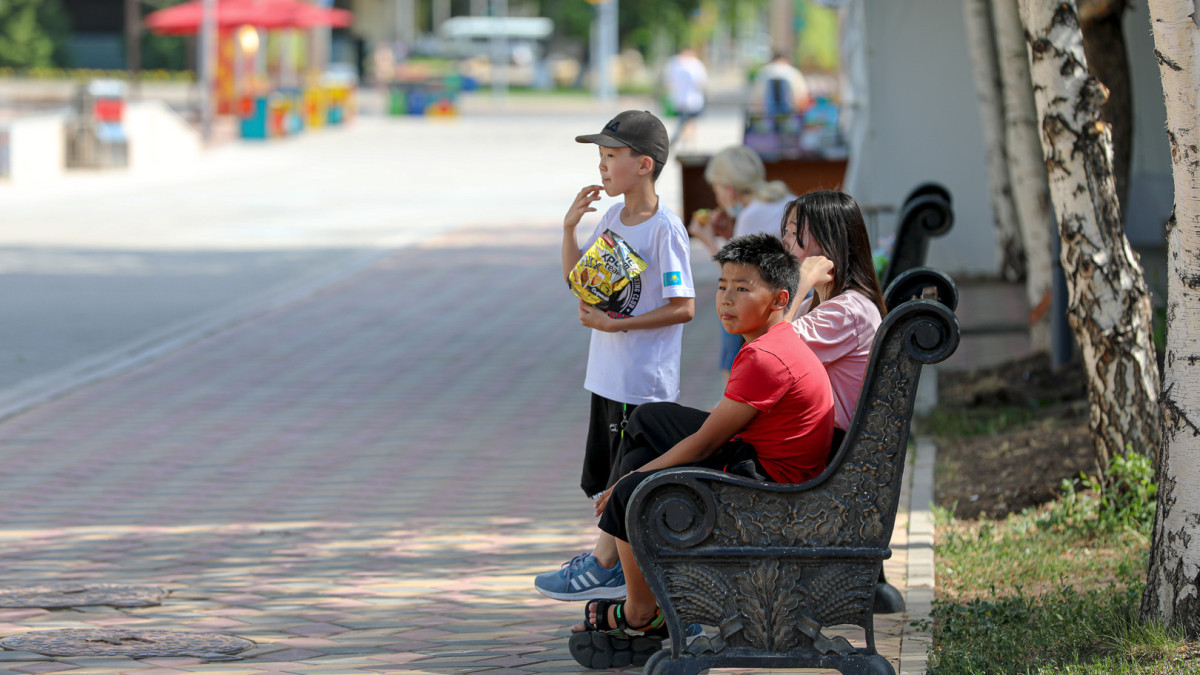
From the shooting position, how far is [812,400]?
3998 millimetres

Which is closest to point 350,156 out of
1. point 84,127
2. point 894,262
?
point 84,127

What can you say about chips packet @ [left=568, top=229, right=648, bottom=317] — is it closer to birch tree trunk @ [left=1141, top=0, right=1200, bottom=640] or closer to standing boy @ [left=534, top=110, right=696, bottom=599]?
standing boy @ [left=534, top=110, right=696, bottom=599]

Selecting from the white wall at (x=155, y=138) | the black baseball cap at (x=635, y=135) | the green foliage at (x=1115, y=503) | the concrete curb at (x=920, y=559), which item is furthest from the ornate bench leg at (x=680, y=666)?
the white wall at (x=155, y=138)

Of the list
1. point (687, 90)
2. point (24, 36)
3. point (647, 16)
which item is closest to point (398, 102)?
point (687, 90)

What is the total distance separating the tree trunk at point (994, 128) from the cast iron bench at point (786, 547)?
6.55m

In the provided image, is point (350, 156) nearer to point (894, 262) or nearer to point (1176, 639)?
point (894, 262)

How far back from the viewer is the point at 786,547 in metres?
3.88

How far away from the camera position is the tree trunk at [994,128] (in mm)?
10000

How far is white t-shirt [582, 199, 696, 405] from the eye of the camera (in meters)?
4.68

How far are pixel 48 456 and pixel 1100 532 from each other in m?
5.14

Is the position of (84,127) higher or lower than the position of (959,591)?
higher

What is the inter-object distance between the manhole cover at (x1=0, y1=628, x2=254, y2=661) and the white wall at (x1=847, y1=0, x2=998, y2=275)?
948cm

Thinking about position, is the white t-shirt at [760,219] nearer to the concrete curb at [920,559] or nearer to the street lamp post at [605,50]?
the concrete curb at [920,559]

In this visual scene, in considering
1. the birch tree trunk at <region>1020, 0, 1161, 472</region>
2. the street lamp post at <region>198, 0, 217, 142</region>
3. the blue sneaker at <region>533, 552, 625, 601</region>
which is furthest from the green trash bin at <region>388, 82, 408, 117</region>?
the blue sneaker at <region>533, 552, 625, 601</region>
